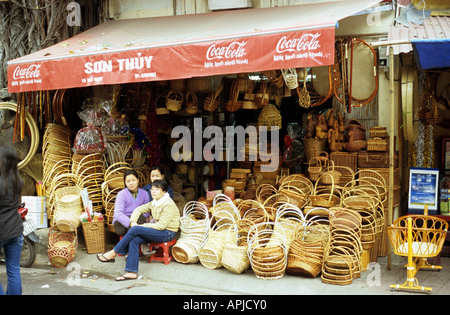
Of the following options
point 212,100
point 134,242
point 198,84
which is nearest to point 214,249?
point 134,242

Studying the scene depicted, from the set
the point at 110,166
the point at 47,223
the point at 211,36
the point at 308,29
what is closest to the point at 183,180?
the point at 110,166

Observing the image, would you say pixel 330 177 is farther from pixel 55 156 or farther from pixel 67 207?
pixel 55 156

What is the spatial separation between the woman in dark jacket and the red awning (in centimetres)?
267

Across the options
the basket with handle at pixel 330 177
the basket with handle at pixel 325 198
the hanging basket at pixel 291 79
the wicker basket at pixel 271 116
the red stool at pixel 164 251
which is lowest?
the red stool at pixel 164 251

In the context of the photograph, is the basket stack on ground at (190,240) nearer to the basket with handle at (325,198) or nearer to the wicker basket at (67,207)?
the basket with handle at (325,198)

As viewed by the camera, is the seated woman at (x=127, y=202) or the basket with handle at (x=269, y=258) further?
the seated woman at (x=127, y=202)

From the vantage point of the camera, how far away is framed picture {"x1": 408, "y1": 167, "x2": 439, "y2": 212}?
8.44 m

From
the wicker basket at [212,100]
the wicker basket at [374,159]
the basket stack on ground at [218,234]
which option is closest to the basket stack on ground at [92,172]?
the wicker basket at [212,100]

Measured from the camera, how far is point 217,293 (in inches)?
283

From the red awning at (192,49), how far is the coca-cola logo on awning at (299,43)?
0.01 metres

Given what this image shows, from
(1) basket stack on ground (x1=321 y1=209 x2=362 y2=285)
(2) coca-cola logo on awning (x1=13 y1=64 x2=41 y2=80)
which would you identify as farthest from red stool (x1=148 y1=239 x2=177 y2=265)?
(2) coca-cola logo on awning (x1=13 y1=64 x2=41 y2=80)

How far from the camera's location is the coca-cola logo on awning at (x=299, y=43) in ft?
23.0

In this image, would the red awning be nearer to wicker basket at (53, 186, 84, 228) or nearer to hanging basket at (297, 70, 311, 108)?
hanging basket at (297, 70, 311, 108)

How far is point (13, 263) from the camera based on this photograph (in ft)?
19.9
